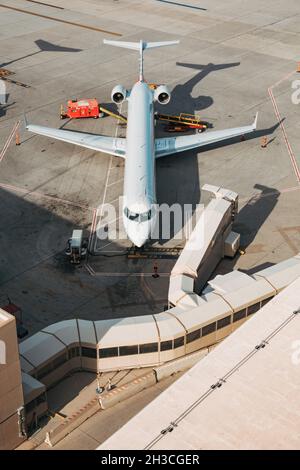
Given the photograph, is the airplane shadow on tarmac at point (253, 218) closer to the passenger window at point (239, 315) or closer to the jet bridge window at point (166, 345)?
the passenger window at point (239, 315)

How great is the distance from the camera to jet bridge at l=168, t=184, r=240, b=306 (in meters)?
30.2

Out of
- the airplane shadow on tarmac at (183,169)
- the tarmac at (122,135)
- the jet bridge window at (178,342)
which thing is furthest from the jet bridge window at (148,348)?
the airplane shadow on tarmac at (183,169)

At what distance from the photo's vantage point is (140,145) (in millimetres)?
42719

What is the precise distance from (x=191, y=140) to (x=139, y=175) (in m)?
10.9

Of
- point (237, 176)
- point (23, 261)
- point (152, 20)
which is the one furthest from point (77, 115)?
point (152, 20)

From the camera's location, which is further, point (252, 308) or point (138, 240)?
point (138, 240)

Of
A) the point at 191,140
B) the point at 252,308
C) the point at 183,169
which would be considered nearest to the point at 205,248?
the point at 252,308

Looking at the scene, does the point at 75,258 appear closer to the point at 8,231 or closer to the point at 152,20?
the point at 8,231

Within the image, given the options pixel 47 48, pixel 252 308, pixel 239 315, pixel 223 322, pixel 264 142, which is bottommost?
pixel 223 322

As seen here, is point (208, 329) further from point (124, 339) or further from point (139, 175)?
point (139, 175)

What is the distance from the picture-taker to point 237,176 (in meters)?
47.3

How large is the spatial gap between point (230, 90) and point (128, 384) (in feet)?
139

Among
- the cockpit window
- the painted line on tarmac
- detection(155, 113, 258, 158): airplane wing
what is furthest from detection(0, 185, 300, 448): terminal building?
the painted line on tarmac

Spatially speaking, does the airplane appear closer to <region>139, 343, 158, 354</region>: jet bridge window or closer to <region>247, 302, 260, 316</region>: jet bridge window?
<region>247, 302, 260, 316</region>: jet bridge window
